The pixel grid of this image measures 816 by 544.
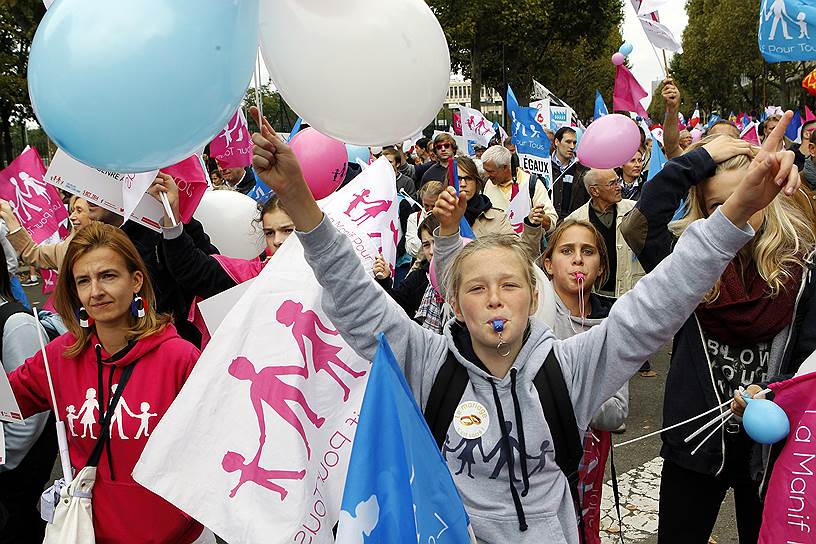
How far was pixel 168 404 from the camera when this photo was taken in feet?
8.78

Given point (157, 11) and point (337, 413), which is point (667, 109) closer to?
point (337, 413)

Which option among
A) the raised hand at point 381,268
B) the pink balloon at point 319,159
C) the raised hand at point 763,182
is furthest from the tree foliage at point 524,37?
the raised hand at point 763,182

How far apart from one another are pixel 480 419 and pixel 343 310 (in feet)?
1.57

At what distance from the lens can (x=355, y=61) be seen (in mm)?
2012

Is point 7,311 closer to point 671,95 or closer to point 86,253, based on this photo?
point 86,253

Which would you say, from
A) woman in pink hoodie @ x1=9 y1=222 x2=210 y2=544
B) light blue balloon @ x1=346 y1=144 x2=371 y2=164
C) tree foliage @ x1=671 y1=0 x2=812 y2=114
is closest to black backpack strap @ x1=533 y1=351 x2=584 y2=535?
woman in pink hoodie @ x1=9 y1=222 x2=210 y2=544

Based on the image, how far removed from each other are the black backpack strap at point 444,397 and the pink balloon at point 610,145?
4194mm

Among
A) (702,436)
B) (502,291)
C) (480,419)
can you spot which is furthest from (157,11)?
(702,436)

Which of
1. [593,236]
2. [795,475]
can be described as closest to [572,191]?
[593,236]

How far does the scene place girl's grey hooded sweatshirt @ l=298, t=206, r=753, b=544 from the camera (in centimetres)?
205

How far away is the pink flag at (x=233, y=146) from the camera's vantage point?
642 centimetres

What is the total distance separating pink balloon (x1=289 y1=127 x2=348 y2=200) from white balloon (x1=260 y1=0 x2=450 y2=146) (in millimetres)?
2042

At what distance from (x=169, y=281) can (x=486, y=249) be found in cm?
189

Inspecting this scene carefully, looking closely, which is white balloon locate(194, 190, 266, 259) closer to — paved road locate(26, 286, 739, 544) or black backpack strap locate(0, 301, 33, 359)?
black backpack strap locate(0, 301, 33, 359)
